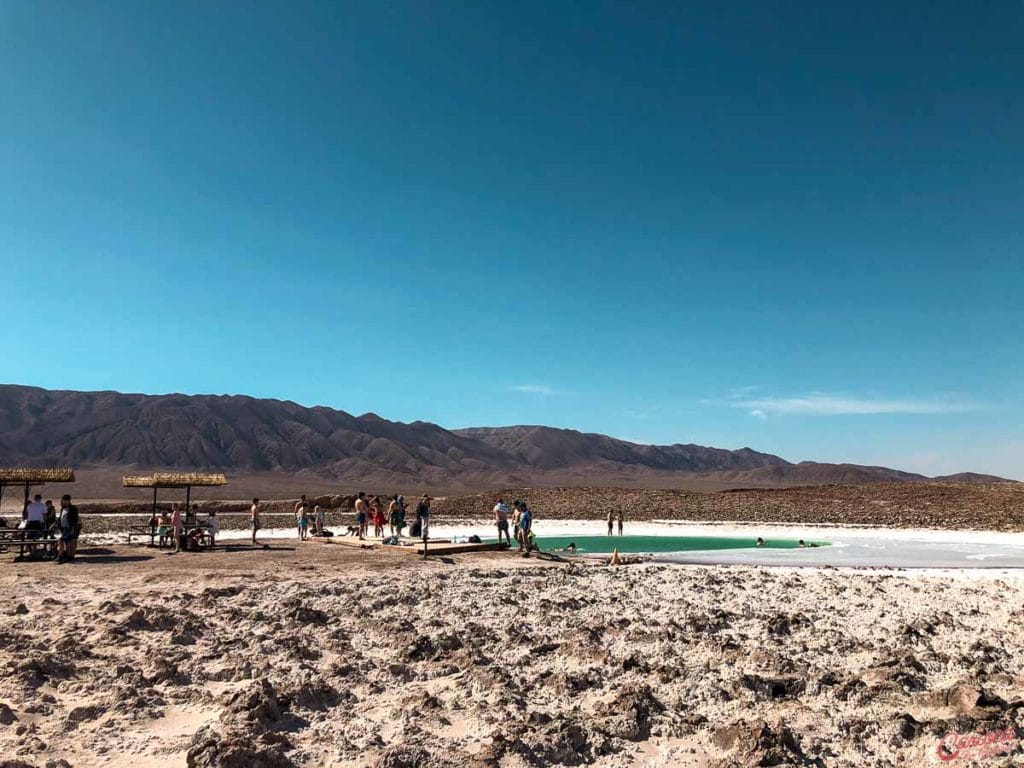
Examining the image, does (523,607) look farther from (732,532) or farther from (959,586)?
(732,532)

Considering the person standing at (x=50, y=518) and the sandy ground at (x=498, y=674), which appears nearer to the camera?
Result: the sandy ground at (x=498, y=674)

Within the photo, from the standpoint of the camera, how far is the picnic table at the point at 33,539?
19.1m

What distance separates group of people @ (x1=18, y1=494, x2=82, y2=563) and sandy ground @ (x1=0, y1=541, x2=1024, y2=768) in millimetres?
4125

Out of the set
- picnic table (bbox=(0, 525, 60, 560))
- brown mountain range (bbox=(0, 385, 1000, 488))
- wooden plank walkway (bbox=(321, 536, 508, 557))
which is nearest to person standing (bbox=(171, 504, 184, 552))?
picnic table (bbox=(0, 525, 60, 560))

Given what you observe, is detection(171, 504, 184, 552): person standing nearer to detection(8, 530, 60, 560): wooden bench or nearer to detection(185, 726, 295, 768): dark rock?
detection(8, 530, 60, 560): wooden bench

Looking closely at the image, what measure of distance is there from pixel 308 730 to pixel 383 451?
18958 centimetres

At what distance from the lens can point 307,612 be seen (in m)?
11.9

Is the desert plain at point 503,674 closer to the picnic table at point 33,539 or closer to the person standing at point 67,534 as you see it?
the person standing at point 67,534

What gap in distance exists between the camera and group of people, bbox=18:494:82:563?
1909cm

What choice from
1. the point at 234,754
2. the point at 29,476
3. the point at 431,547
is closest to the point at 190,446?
the point at 29,476

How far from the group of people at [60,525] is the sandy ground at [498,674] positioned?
4.12 meters

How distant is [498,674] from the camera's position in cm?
876

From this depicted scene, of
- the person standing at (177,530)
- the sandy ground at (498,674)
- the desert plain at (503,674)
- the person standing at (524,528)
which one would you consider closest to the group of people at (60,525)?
the person standing at (177,530)

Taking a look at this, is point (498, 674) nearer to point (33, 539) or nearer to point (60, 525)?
point (60, 525)
